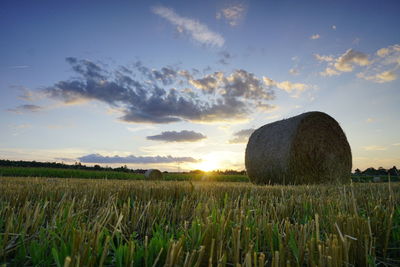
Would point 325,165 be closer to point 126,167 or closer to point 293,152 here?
point 293,152

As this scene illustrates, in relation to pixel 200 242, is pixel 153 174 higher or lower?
higher

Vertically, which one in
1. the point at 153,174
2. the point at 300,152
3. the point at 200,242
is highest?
the point at 300,152

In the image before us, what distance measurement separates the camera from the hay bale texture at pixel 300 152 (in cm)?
1086

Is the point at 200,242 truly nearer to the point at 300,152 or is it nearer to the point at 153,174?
the point at 300,152

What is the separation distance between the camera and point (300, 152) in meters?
11.0

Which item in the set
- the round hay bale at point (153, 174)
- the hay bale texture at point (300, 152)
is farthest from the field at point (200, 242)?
the round hay bale at point (153, 174)

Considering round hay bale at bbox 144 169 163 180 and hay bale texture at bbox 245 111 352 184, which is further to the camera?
round hay bale at bbox 144 169 163 180

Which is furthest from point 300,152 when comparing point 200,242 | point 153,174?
point 153,174

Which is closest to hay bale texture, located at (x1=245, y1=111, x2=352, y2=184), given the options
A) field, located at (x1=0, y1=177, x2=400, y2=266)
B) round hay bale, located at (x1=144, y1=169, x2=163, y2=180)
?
field, located at (x1=0, y1=177, x2=400, y2=266)

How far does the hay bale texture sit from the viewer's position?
428 inches

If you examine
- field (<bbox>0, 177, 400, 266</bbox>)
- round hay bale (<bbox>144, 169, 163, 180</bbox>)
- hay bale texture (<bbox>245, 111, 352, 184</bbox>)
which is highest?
hay bale texture (<bbox>245, 111, 352, 184</bbox>)

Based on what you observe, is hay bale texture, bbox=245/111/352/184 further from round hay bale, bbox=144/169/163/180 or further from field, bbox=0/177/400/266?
round hay bale, bbox=144/169/163/180

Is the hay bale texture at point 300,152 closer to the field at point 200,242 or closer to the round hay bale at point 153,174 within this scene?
the field at point 200,242

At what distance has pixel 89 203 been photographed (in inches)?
140
